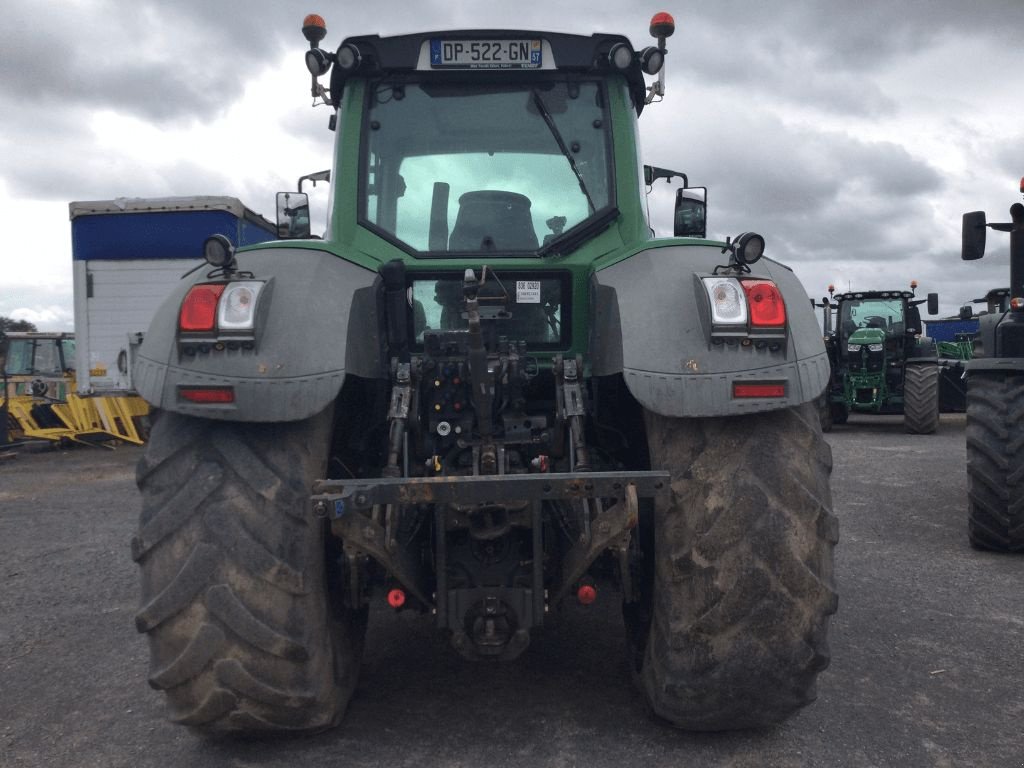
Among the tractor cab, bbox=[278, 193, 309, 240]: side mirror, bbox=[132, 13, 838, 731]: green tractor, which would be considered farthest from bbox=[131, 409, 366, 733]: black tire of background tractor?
the tractor cab

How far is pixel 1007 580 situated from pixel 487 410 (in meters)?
4.00


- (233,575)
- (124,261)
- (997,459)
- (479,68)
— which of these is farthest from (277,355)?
(124,261)

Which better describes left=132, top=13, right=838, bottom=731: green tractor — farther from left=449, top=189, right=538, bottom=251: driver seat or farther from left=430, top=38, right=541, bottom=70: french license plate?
left=430, top=38, right=541, bottom=70: french license plate

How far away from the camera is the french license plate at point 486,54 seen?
3.76 m

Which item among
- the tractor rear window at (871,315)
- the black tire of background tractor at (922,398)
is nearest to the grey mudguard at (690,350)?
the black tire of background tractor at (922,398)

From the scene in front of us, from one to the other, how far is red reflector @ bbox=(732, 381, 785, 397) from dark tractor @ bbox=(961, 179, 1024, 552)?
12.7 feet

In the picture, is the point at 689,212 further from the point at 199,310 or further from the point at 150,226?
the point at 150,226

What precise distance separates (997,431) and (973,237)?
4.29 ft

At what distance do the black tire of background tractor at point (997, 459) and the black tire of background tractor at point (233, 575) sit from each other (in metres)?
4.77

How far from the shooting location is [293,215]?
15.0ft

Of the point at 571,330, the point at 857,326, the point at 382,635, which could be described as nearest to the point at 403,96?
the point at 571,330

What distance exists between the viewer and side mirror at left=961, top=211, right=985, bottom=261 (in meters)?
6.05

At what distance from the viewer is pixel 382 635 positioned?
427 centimetres

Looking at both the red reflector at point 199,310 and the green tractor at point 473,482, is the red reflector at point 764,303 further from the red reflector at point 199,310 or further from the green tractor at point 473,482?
the red reflector at point 199,310
